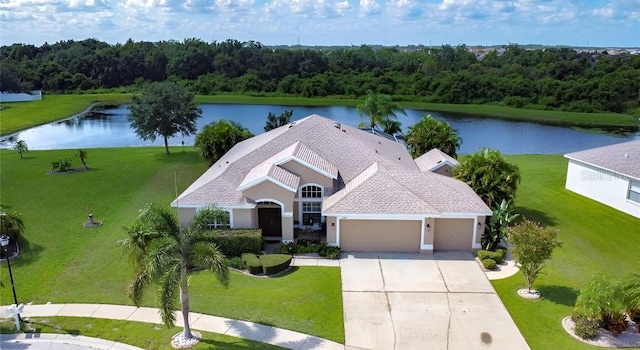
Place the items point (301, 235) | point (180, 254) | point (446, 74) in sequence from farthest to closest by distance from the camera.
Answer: point (446, 74) → point (301, 235) → point (180, 254)

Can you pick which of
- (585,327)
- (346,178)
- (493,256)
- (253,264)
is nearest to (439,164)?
(346,178)

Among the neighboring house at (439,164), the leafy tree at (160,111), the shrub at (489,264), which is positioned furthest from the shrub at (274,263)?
the leafy tree at (160,111)

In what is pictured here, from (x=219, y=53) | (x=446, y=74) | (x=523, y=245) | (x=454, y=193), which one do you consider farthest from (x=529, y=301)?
(x=219, y=53)

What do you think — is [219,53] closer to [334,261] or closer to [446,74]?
[446,74]

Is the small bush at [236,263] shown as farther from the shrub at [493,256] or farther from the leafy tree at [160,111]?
the leafy tree at [160,111]

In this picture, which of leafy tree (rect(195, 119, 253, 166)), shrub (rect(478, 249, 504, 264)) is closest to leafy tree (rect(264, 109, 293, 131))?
leafy tree (rect(195, 119, 253, 166))

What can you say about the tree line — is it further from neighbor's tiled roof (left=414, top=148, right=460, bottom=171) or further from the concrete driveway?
the concrete driveway
